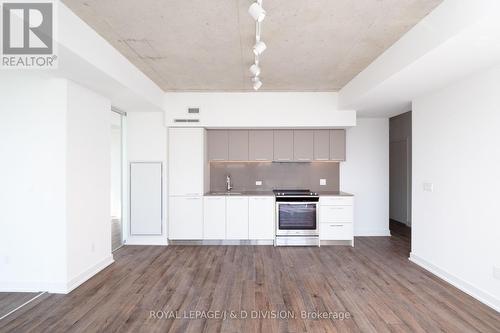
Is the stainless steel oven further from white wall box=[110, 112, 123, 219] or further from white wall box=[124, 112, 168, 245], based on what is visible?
Result: white wall box=[110, 112, 123, 219]

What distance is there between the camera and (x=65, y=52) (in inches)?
91.4

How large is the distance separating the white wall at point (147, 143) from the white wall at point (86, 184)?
0.85 meters

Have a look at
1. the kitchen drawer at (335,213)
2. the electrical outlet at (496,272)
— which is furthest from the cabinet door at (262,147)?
the electrical outlet at (496,272)

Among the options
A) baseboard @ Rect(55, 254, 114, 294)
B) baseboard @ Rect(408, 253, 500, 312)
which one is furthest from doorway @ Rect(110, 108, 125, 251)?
baseboard @ Rect(408, 253, 500, 312)

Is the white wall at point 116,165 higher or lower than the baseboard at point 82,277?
higher

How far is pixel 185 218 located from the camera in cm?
471

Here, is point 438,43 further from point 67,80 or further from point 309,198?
point 67,80

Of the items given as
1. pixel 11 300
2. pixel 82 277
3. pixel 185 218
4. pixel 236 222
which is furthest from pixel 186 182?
pixel 11 300

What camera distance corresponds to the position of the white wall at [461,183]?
8.73ft

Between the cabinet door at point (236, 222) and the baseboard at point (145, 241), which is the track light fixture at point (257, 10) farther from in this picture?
the baseboard at point (145, 241)

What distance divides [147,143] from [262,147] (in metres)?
2.17

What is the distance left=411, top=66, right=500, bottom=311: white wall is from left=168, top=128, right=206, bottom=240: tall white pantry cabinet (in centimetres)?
356

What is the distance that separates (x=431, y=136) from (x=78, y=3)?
4.35m

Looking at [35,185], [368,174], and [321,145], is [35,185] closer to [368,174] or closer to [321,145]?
[321,145]
